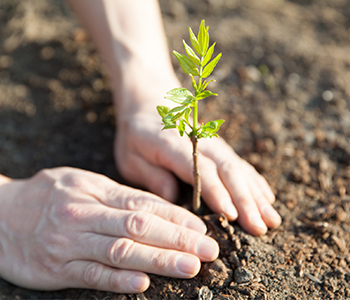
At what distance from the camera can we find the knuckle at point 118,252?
1.31m

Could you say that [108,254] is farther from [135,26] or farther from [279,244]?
[135,26]

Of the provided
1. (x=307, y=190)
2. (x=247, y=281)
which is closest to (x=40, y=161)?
(x=247, y=281)

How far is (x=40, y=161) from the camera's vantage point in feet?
6.72

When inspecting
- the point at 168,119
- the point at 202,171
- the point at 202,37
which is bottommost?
the point at 202,171

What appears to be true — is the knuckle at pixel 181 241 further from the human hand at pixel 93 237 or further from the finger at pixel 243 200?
the finger at pixel 243 200

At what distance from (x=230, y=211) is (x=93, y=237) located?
0.57 m

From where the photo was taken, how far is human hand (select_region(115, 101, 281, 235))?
4.84 feet

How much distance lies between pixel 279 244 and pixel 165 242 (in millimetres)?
506

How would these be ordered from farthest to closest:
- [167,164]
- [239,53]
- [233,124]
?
[239,53], [233,124], [167,164]

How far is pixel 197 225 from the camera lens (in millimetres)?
1400

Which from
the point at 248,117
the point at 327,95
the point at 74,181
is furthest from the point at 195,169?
the point at 327,95

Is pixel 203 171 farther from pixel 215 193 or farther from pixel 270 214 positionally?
pixel 270 214

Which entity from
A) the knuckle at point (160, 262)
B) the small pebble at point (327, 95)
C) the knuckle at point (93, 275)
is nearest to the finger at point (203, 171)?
the knuckle at point (160, 262)

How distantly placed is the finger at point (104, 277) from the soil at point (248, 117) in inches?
2.0
